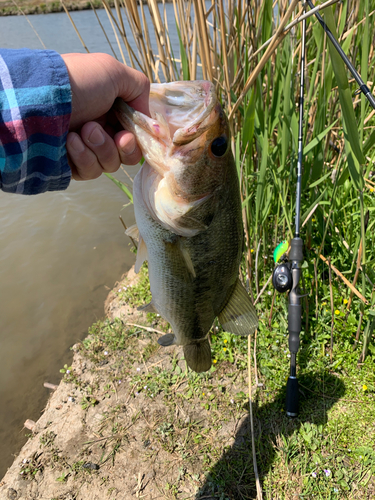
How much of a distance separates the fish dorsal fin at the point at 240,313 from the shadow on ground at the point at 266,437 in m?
1.26

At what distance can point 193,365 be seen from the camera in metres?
1.76

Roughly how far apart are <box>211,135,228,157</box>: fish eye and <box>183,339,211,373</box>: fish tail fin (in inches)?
38.2

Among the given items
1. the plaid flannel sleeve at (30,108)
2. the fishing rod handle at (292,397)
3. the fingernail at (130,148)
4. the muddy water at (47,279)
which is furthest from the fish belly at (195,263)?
the muddy water at (47,279)

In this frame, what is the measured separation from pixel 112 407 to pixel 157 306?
1.54m

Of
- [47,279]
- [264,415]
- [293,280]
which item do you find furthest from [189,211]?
[47,279]

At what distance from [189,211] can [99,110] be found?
1.52 ft

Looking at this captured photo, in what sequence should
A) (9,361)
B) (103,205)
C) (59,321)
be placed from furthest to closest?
(103,205), (59,321), (9,361)

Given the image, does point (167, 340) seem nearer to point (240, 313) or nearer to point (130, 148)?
point (240, 313)

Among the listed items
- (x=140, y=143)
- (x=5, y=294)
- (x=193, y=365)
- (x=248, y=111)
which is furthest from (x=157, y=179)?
(x=5, y=294)

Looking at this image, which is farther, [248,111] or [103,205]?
[103,205]

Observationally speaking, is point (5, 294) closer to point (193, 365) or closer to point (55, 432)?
point (55, 432)

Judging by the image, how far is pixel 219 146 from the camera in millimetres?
1177

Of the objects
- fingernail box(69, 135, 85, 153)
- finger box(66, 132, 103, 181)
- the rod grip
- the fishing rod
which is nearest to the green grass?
the rod grip

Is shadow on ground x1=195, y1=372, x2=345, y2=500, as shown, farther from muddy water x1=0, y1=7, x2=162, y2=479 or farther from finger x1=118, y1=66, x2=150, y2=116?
finger x1=118, y1=66, x2=150, y2=116
